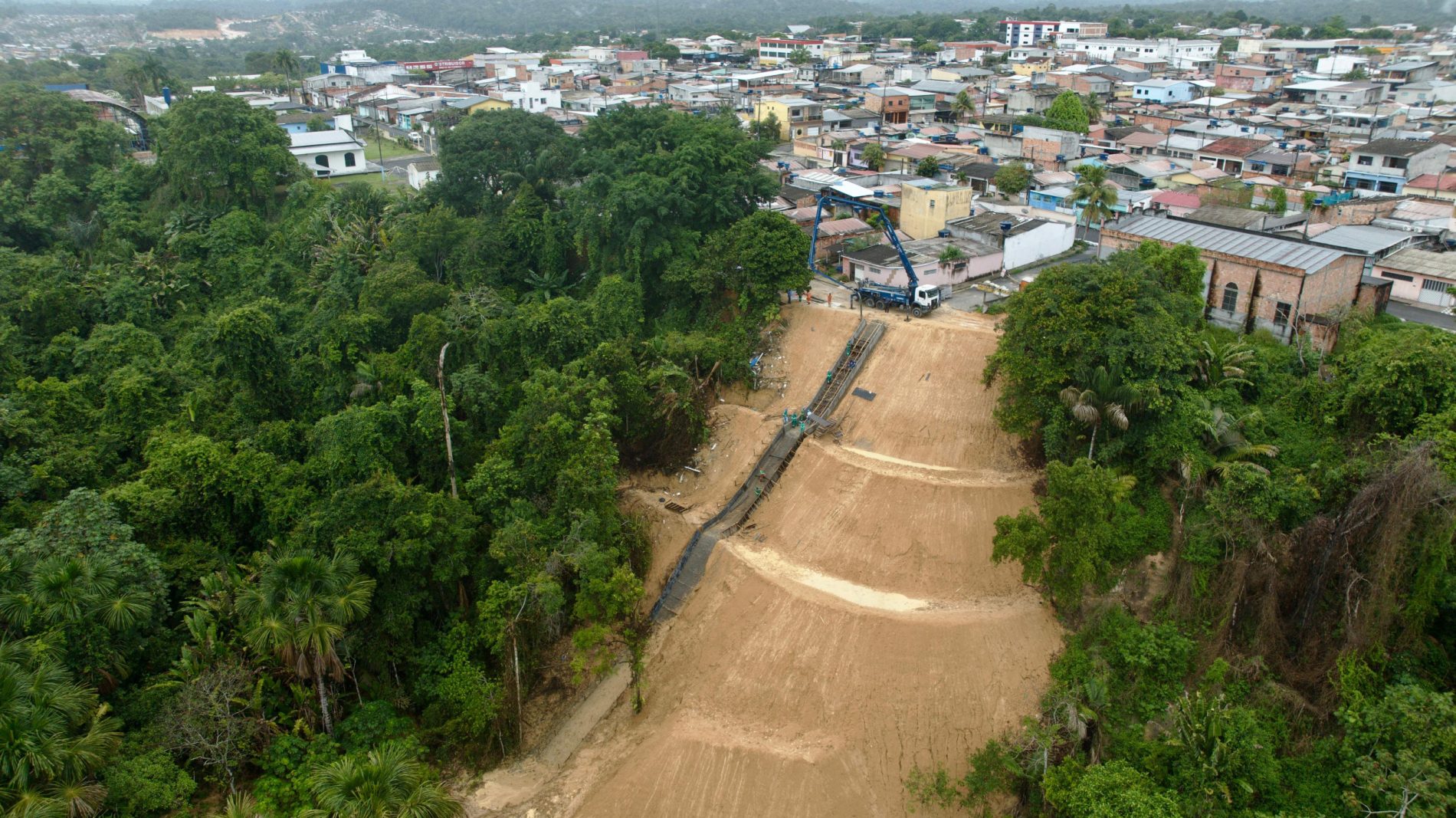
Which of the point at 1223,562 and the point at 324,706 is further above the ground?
the point at 1223,562

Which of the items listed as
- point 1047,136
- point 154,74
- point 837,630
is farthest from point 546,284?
point 154,74

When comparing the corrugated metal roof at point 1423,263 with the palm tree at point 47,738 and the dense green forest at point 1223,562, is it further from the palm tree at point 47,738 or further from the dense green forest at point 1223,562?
the palm tree at point 47,738

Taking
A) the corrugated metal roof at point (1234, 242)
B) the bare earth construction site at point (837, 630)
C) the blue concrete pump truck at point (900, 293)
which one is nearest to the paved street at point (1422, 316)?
the corrugated metal roof at point (1234, 242)

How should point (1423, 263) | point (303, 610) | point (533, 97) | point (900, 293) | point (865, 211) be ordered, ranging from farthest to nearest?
1. point (533, 97)
2. point (865, 211)
3. point (900, 293)
4. point (1423, 263)
5. point (303, 610)

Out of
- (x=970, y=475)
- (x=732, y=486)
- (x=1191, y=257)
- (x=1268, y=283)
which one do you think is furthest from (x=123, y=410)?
(x=1268, y=283)

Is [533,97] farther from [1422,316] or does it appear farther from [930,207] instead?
[1422,316]

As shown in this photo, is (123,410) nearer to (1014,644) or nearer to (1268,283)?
(1014,644)

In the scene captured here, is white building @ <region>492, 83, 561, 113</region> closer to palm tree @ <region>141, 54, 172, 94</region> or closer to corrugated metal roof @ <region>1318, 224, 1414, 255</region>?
palm tree @ <region>141, 54, 172, 94</region>
